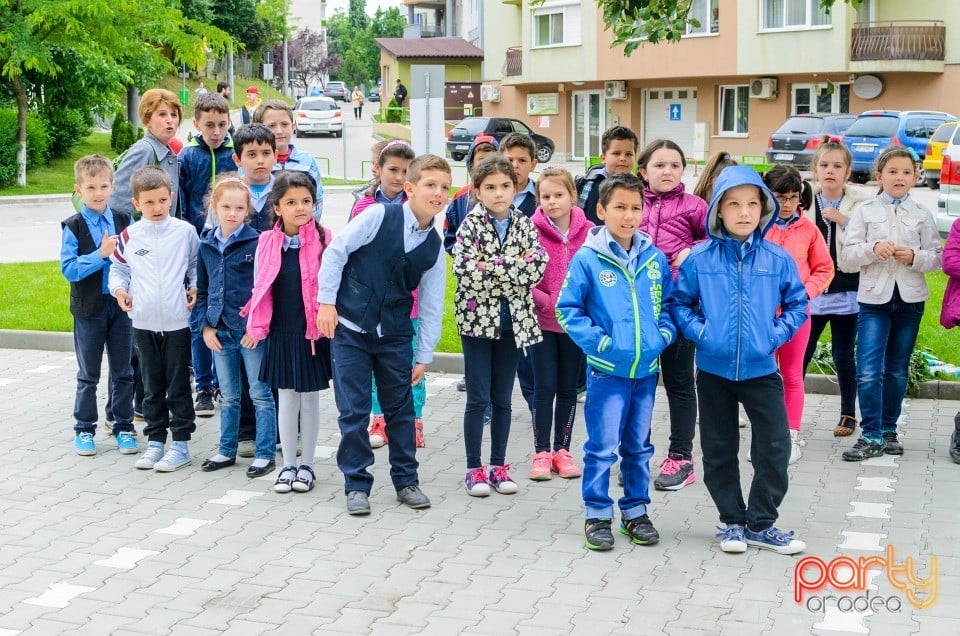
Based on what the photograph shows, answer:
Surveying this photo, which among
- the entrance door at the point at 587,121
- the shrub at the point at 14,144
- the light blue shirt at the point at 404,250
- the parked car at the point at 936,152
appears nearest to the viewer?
the light blue shirt at the point at 404,250

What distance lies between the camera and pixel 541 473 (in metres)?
7.02

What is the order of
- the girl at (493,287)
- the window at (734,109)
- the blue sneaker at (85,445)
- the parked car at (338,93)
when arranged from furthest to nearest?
the parked car at (338,93) < the window at (734,109) < the blue sneaker at (85,445) < the girl at (493,287)

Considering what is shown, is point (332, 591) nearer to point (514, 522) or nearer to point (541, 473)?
point (514, 522)

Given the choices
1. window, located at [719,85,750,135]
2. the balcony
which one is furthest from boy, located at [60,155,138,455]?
window, located at [719,85,750,135]

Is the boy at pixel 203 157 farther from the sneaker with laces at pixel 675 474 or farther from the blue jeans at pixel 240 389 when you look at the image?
the sneaker with laces at pixel 675 474

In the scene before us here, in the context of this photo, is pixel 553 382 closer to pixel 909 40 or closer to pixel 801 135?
pixel 801 135

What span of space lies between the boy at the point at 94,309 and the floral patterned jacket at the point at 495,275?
2.30 meters

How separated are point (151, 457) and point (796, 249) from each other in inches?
157

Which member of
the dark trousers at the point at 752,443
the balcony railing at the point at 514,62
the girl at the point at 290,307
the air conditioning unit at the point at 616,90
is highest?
the balcony railing at the point at 514,62

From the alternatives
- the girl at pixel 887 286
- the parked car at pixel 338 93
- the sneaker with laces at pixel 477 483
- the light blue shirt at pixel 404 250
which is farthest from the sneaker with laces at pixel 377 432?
the parked car at pixel 338 93

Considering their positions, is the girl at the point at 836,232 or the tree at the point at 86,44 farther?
the tree at the point at 86,44

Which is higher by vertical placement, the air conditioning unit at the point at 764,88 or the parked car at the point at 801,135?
the air conditioning unit at the point at 764,88

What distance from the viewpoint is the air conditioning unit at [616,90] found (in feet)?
151

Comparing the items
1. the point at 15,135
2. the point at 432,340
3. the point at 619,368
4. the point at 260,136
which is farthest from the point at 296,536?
the point at 15,135
